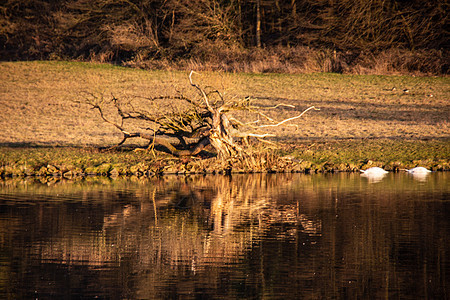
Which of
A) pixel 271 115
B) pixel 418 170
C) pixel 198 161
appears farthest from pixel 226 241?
pixel 271 115

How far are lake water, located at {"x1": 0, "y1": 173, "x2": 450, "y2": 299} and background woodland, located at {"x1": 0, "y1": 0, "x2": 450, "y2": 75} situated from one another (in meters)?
25.1

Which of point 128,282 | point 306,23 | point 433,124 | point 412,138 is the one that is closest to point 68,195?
point 128,282

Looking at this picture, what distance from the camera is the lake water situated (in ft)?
25.9

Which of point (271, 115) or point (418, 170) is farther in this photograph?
point (271, 115)

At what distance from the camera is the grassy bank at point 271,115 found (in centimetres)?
1952

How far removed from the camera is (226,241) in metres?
10.2

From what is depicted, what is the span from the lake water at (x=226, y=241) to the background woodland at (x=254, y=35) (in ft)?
82.5

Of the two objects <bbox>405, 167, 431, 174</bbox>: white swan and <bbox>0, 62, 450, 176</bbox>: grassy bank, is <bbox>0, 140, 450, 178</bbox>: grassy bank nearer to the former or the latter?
<bbox>0, 62, 450, 176</bbox>: grassy bank

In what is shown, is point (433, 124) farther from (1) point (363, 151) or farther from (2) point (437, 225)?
(2) point (437, 225)

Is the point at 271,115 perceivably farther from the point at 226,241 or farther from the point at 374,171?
the point at 226,241

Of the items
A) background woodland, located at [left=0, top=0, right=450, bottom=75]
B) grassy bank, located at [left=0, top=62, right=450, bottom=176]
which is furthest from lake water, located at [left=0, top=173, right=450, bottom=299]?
background woodland, located at [left=0, top=0, right=450, bottom=75]

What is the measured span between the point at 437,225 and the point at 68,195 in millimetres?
8190

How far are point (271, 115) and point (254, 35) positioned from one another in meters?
21.3

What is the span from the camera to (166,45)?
1893 inches
